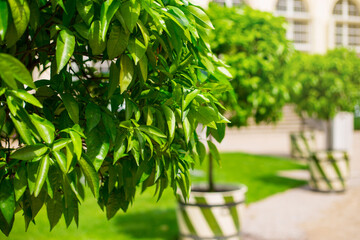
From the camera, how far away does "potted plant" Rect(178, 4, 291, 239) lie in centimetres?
438

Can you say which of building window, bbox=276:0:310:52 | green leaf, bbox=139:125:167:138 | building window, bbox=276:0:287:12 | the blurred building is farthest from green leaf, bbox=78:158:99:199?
building window, bbox=276:0:287:12

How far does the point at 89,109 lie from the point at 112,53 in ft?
0.66

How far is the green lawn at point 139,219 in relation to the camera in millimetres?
5223

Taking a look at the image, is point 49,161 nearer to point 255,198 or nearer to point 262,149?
point 255,198

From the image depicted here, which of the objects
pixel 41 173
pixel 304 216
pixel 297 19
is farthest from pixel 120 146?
pixel 297 19

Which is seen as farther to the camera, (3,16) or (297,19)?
(297,19)

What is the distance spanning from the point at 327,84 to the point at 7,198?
23.4 ft

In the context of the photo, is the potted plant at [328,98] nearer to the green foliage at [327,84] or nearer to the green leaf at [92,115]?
the green foliage at [327,84]

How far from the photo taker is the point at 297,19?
3022 centimetres

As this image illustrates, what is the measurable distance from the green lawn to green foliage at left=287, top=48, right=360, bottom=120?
1.71m

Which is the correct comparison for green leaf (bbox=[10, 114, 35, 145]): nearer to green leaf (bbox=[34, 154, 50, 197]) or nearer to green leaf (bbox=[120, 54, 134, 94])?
green leaf (bbox=[34, 154, 50, 197])

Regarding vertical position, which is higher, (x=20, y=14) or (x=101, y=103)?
(x=20, y=14)

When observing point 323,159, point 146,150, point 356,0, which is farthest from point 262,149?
point 356,0

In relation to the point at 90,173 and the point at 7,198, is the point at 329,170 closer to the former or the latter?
the point at 90,173
